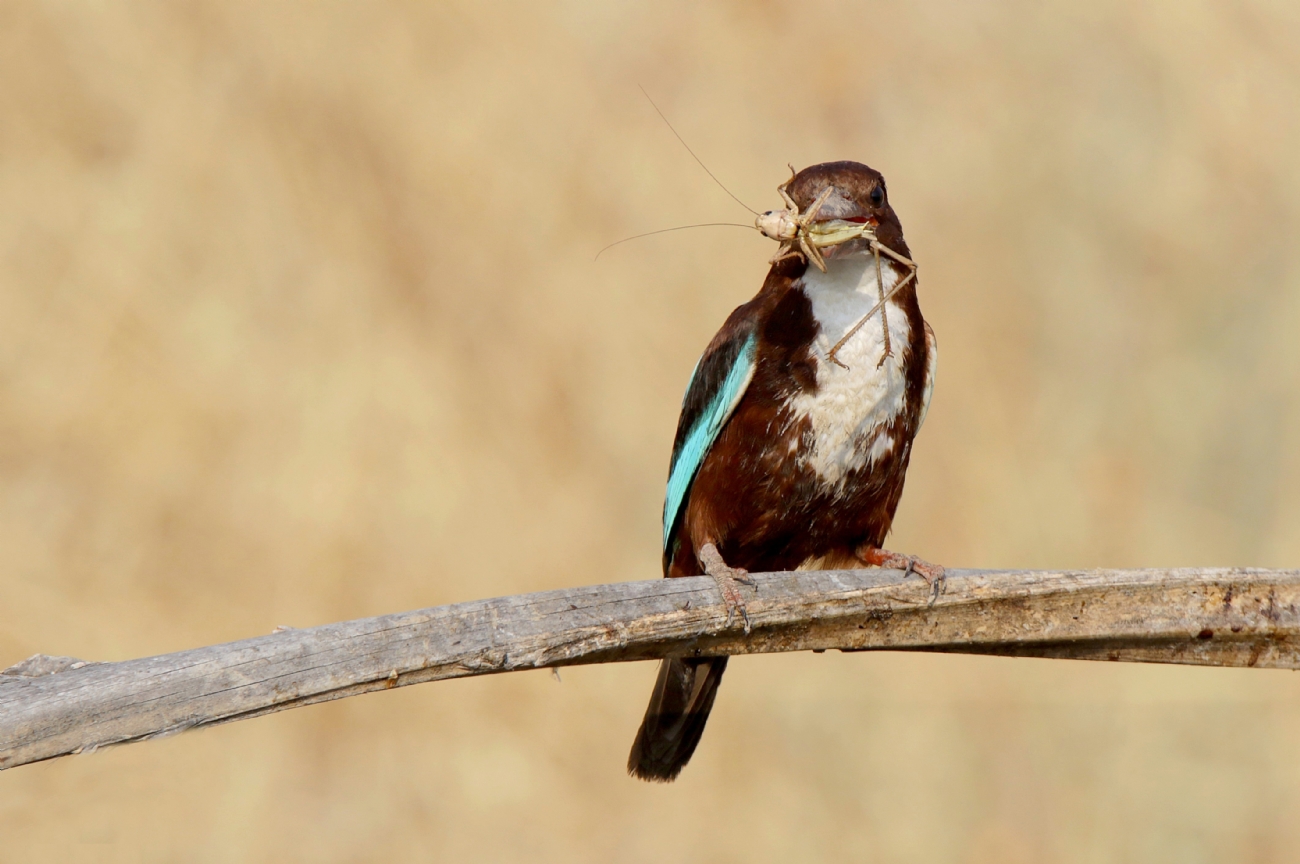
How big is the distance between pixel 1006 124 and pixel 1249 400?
1771 mm

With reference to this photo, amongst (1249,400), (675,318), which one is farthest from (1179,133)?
(675,318)

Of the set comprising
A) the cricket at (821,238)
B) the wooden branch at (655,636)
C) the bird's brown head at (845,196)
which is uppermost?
the bird's brown head at (845,196)

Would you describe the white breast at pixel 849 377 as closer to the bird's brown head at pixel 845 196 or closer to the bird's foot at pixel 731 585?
the bird's brown head at pixel 845 196

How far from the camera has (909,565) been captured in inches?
114

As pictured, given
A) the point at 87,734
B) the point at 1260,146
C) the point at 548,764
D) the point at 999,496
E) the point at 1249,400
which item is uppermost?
the point at 1260,146

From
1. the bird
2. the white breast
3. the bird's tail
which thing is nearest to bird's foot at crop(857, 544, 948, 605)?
the bird

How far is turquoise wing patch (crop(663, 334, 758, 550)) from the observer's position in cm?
327

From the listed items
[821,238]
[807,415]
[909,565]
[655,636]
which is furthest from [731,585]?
[821,238]

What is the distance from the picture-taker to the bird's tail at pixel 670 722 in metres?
3.42

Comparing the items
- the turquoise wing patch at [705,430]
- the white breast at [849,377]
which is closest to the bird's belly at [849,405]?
the white breast at [849,377]

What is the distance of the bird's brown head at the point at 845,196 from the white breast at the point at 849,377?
0.28ft

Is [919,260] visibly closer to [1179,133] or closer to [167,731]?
[1179,133]

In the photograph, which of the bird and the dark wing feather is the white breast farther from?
the dark wing feather

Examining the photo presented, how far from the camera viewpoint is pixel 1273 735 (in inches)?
219
